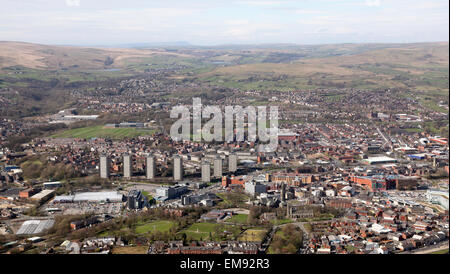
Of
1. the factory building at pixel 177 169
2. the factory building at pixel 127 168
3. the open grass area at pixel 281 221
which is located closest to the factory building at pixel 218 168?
the factory building at pixel 177 169

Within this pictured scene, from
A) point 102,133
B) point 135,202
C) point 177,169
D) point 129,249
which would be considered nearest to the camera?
point 129,249

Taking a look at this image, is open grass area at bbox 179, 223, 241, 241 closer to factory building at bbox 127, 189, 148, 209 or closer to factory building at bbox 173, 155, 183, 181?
factory building at bbox 127, 189, 148, 209

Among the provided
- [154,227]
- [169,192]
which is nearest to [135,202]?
[169,192]

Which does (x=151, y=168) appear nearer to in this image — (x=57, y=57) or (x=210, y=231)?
(x=210, y=231)

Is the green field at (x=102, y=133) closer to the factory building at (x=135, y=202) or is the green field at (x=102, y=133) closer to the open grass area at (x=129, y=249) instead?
the factory building at (x=135, y=202)

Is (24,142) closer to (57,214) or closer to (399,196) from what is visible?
(57,214)

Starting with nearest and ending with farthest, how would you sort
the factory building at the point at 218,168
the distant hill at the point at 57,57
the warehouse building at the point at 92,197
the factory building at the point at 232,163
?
the warehouse building at the point at 92,197
the factory building at the point at 218,168
the factory building at the point at 232,163
the distant hill at the point at 57,57
